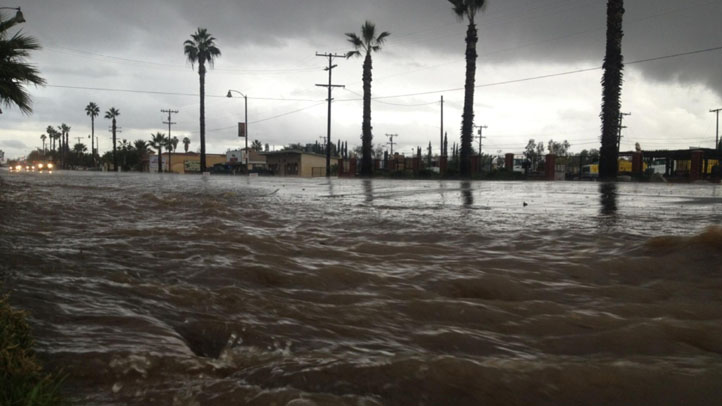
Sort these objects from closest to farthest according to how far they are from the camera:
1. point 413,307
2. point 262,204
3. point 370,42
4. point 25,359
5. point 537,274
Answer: point 25,359, point 413,307, point 537,274, point 262,204, point 370,42

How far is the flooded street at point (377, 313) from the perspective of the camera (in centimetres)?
161

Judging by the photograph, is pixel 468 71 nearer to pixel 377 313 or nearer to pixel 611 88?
pixel 611 88

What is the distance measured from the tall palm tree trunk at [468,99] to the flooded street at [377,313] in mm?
22792

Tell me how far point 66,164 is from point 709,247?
14654 cm

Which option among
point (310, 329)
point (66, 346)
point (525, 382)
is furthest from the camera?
point (310, 329)

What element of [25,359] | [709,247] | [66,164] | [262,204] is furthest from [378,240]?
[66,164]

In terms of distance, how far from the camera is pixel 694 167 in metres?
22.8

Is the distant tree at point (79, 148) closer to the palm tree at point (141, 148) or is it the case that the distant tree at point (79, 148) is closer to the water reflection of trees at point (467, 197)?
the palm tree at point (141, 148)

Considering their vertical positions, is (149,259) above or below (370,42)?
below

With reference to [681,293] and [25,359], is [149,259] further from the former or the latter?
[681,293]

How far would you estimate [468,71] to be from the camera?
26266mm

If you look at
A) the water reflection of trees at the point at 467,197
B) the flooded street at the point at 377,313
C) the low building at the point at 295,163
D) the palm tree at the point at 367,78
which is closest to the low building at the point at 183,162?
the low building at the point at 295,163

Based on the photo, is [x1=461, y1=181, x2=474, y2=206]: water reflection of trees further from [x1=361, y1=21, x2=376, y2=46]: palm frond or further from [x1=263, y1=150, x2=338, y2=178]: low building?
[x1=263, y1=150, x2=338, y2=178]: low building

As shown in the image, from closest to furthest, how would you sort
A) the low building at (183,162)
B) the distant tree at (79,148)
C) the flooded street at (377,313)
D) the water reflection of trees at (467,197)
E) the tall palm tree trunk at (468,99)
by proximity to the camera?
the flooded street at (377,313)
the water reflection of trees at (467,197)
the tall palm tree trunk at (468,99)
the low building at (183,162)
the distant tree at (79,148)
